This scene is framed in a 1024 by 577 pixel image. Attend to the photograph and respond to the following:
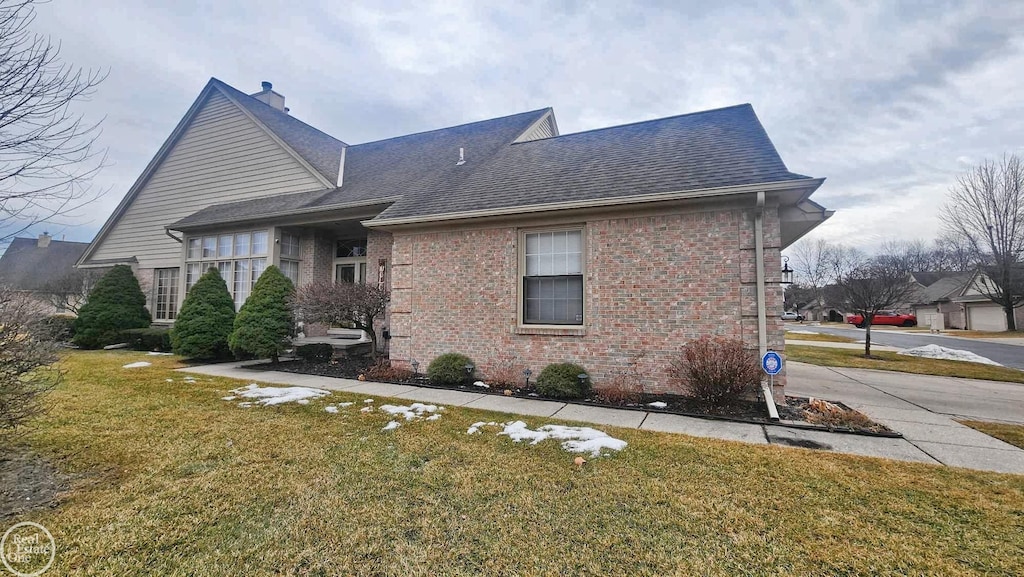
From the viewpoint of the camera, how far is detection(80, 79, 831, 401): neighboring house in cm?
591

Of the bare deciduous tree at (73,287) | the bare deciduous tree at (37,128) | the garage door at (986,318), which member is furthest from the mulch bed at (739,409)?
the garage door at (986,318)

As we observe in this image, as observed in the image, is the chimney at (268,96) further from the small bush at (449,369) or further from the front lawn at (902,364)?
the front lawn at (902,364)

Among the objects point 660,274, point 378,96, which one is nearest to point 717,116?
point 660,274

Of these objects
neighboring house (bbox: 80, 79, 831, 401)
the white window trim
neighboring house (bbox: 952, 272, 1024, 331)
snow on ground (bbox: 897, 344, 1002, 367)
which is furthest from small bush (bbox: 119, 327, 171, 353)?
neighboring house (bbox: 952, 272, 1024, 331)

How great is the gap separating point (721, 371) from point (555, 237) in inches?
138

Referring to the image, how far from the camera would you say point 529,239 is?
23.9ft

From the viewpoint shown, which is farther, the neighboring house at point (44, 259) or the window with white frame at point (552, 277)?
the neighboring house at point (44, 259)

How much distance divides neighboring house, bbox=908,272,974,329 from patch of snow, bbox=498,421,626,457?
4071 centimetres

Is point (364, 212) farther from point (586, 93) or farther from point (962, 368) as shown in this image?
point (962, 368)

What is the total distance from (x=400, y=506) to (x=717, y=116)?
9.72 metres

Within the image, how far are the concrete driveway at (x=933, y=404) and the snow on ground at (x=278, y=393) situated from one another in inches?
319

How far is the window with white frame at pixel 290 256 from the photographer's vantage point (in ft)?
37.4

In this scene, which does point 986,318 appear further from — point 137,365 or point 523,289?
point 137,365

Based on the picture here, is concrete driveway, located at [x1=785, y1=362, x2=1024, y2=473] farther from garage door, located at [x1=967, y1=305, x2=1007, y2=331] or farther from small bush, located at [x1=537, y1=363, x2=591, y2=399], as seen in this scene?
garage door, located at [x1=967, y1=305, x2=1007, y2=331]
